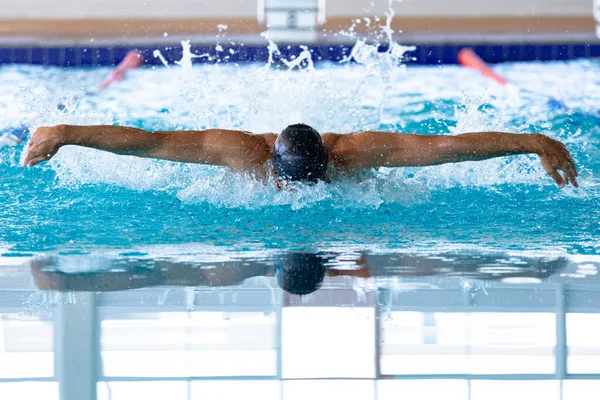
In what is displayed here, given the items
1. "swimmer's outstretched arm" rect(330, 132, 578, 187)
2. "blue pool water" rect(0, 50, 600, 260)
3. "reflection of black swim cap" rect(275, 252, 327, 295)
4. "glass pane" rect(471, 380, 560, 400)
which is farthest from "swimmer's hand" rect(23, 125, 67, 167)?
"glass pane" rect(471, 380, 560, 400)

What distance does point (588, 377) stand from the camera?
1.66 meters

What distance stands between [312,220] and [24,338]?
1.33 m

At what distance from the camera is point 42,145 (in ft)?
8.68

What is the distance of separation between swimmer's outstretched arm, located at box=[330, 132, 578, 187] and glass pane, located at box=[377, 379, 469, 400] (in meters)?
1.36

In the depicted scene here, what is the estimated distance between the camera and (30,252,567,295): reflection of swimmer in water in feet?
7.19

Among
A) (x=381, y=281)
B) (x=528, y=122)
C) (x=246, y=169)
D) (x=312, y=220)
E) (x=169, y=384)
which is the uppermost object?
(x=528, y=122)

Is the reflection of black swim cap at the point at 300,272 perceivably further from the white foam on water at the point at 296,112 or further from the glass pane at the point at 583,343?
the glass pane at the point at 583,343

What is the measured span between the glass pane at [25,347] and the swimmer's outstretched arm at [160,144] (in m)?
0.84

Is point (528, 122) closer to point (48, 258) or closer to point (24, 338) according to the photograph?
point (48, 258)

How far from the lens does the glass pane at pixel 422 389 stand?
1.58 metres

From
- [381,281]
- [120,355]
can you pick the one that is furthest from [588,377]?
[120,355]

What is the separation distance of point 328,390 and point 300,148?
1.28 metres

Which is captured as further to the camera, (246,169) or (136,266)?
(246,169)

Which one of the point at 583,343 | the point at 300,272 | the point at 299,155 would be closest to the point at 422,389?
the point at 583,343
